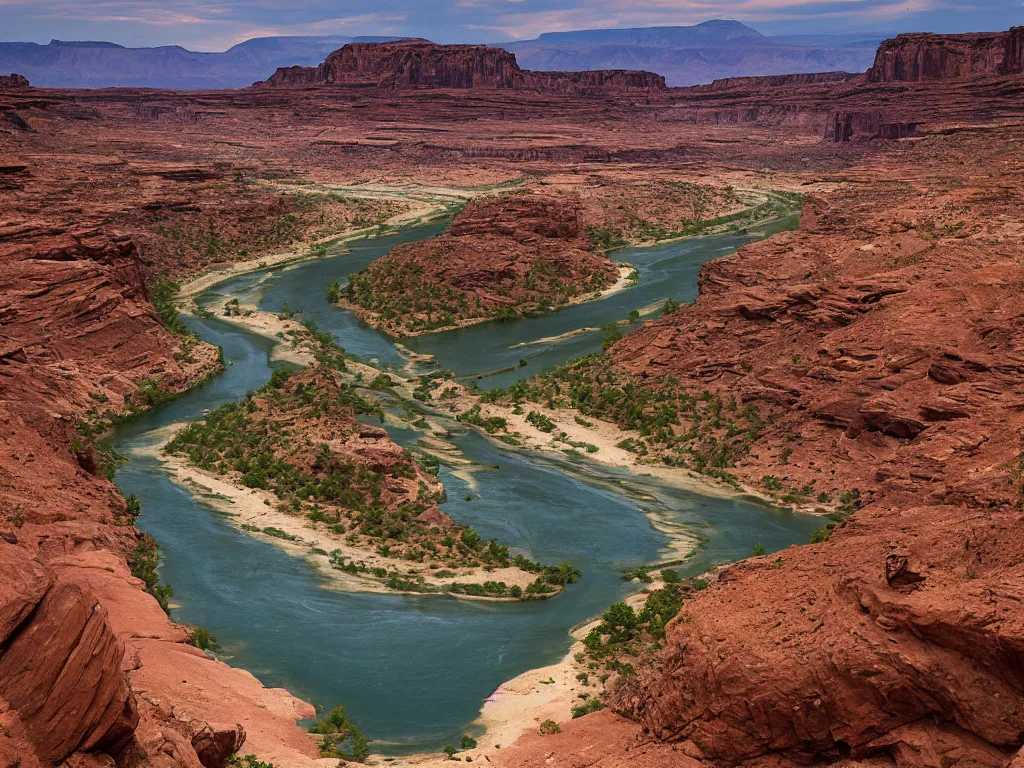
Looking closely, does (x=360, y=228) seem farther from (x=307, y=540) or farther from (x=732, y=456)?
(x=307, y=540)

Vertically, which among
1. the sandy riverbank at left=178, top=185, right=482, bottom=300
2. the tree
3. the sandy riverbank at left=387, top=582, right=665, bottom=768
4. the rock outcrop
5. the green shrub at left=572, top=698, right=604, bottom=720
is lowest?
the sandy riverbank at left=387, top=582, right=665, bottom=768

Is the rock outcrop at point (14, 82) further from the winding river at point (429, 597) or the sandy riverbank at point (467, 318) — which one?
the winding river at point (429, 597)

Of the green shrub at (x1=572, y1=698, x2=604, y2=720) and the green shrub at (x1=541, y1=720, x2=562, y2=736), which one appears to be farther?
the green shrub at (x1=572, y1=698, x2=604, y2=720)

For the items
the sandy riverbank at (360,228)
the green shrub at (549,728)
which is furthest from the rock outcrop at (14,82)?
the green shrub at (549,728)

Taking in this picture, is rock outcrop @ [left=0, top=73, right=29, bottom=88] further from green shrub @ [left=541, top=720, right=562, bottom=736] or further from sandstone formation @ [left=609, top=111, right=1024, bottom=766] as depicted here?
green shrub @ [left=541, top=720, right=562, bottom=736]

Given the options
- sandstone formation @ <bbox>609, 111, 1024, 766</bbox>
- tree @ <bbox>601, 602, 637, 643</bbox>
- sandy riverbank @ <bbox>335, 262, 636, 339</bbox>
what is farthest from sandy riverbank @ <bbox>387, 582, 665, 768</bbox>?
sandy riverbank @ <bbox>335, 262, 636, 339</bbox>

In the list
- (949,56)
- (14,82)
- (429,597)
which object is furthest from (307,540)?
(14,82)

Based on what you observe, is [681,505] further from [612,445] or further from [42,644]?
[42,644]
